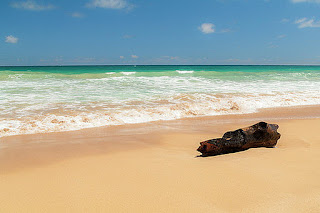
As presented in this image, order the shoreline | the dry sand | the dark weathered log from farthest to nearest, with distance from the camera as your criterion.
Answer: the shoreline < the dark weathered log < the dry sand

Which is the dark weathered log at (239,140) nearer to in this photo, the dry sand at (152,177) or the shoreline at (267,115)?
the dry sand at (152,177)

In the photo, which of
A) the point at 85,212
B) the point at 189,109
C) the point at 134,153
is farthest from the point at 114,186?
the point at 189,109

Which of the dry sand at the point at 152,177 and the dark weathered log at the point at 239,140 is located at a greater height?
the dark weathered log at the point at 239,140

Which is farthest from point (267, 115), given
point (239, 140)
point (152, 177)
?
point (152, 177)

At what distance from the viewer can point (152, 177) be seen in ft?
8.55

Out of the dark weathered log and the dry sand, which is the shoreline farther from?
the dark weathered log

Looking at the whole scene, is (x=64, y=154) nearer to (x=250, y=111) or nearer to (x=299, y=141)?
(x=299, y=141)

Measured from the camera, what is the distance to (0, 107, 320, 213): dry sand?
6.79 feet

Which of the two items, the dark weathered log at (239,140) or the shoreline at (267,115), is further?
the shoreline at (267,115)

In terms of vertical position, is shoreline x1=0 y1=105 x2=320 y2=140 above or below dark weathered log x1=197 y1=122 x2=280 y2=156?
below

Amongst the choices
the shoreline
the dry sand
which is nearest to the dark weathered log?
the dry sand

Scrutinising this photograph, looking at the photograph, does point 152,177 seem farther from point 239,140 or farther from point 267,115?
point 267,115

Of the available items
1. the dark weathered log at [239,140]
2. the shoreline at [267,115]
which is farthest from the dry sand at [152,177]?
the shoreline at [267,115]

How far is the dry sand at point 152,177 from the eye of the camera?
2.07m
